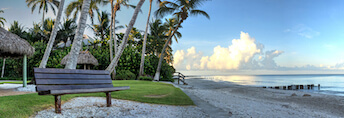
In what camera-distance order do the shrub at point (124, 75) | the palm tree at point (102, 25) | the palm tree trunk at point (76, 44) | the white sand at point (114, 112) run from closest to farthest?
the white sand at point (114, 112) < the palm tree trunk at point (76, 44) < the shrub at point (124, 75) < the palm tree at point (102, 25)

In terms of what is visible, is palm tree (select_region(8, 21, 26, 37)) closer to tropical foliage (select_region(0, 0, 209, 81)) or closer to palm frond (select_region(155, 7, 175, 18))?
tropical foliage (select_region(0, 0, 209, 81))

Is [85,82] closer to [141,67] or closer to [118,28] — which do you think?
[141,67]

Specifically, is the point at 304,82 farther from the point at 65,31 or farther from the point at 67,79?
the point at 67,79

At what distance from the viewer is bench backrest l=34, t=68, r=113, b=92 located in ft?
12.3

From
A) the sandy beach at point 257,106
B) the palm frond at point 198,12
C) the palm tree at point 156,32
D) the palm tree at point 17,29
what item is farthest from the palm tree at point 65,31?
the sandy beach at point 257,106

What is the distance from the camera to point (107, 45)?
22422 mm

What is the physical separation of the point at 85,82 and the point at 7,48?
6.50m

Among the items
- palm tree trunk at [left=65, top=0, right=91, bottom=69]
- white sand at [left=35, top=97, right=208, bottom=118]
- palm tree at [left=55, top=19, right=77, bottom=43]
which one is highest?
palm tree at [left=55, top=19, right=77, bottom=43]

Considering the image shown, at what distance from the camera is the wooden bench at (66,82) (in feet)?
12.0

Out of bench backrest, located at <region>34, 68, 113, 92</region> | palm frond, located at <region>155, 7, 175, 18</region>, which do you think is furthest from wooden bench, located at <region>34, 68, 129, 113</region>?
palm frond, located at <region>155, 7, 175, 18</region>

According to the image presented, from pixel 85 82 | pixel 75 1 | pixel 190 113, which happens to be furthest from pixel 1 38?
pixel 75 1

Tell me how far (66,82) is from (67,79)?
0.07m

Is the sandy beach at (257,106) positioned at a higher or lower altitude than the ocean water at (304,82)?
higher

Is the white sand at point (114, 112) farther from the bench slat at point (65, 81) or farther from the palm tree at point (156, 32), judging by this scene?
the palm tree at point (156, 32)
